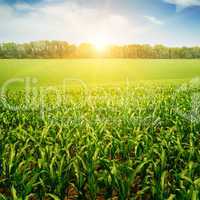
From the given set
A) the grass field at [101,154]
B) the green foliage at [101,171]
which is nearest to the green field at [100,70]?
the grass field at [101,154]

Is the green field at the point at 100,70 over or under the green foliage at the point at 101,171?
over

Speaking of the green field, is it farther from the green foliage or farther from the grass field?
the green foliage

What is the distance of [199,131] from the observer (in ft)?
21.0

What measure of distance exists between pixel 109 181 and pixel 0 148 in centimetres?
243

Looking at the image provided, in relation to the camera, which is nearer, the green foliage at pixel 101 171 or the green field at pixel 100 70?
the green foliage at pixel 101 171

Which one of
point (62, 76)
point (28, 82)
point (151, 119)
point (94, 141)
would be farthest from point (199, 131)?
point (62, 76)

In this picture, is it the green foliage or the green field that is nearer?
the green foliage

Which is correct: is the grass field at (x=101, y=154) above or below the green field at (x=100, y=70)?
below

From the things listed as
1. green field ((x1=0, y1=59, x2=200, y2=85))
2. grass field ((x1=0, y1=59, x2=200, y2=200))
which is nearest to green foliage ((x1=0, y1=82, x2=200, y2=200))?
grass field ((x1=0, y1=59, x2=200, y2=200))

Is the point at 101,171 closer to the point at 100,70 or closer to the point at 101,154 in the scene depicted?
the point at 101,154

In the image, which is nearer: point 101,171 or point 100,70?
point 101,171

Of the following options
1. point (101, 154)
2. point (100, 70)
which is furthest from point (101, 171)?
point (100, 70)

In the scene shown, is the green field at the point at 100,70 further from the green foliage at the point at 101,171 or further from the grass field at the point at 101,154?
the green foliage at the point at 101,171

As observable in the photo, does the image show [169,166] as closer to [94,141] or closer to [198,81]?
[94,141]
